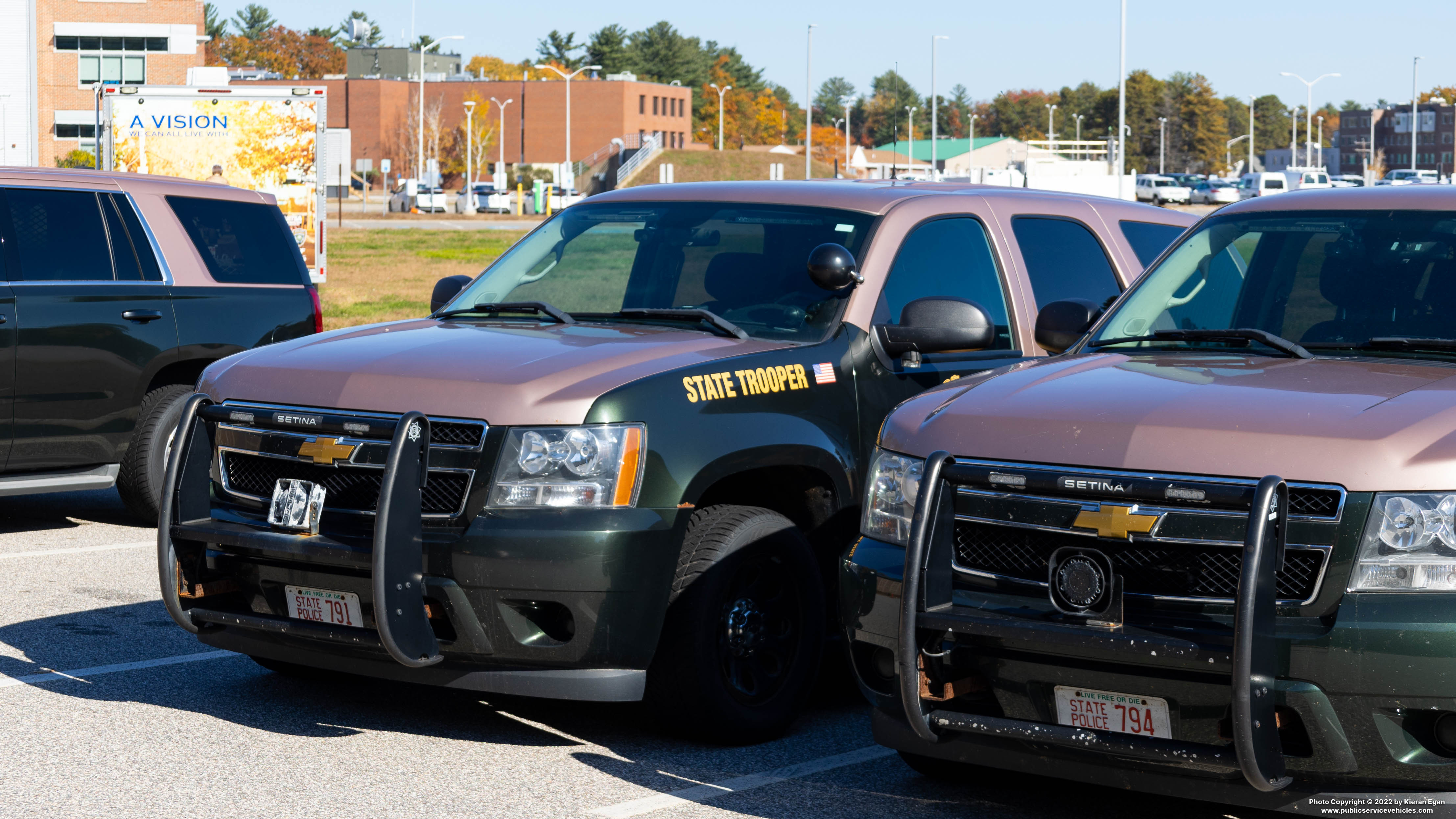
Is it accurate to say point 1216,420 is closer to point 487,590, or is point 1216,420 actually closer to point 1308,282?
point 1308,282

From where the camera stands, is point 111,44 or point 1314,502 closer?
point 1314,502

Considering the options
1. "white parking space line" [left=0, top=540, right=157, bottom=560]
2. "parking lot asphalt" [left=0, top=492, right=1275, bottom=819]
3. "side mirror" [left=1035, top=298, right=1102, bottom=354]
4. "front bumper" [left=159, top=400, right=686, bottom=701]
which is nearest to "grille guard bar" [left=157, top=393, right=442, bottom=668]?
"front bumper" [left=159, top=400, right=686, bottom=701]

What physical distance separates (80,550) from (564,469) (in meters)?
5.05

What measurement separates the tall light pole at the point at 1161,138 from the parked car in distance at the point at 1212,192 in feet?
164

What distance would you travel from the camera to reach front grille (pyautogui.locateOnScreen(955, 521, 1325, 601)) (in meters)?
3.80

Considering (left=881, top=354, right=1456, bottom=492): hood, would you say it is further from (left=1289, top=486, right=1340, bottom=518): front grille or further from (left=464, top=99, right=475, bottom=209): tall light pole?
(left=464, top=99, right=475, bottom=209): tall light pole

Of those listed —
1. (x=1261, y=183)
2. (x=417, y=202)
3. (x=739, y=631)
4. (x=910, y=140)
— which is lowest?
(x=739, y=631)

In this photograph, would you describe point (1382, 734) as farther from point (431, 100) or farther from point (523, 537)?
point (431, 100)

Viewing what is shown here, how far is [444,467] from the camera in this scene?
16.5ft

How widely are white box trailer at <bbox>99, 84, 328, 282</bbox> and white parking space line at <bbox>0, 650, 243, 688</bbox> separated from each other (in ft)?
54.1

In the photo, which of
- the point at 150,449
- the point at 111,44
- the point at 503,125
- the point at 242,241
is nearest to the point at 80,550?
the point at 150,449

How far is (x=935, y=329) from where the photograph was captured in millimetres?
5984

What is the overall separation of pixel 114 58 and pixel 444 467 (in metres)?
70.0

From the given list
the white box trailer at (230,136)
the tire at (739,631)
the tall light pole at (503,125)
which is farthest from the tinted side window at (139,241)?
the tall light pole at (503,125)
